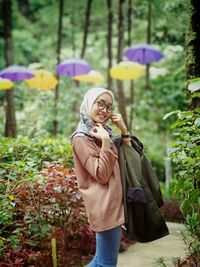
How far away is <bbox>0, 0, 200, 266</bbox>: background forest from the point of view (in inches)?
156

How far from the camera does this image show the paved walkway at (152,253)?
14.3 ft

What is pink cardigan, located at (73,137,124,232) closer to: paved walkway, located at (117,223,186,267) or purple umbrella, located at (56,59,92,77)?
paved walkway, located at (117,223,186,267)

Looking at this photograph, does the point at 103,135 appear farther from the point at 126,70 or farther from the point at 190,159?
the point at 126,70

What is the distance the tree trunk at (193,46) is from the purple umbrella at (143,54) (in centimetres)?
587

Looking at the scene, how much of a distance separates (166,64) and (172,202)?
28.5ft

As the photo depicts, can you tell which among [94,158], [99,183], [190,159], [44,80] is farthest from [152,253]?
[44,80]

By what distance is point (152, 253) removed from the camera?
471 centimetres

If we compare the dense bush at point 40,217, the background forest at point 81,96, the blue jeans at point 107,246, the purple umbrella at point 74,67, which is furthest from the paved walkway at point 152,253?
the purple umbrella at point 74,67

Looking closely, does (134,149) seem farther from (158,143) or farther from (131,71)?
(158,143)

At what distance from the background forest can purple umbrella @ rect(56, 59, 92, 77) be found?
2.43 feet

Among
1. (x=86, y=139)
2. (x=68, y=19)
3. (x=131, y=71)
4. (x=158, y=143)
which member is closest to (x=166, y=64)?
(x=158, y=143)

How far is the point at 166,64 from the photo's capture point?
15.1 metres

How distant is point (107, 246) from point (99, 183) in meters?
0.41

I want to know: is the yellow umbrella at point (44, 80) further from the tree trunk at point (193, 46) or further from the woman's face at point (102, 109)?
the woman's face at point (102, 109)
